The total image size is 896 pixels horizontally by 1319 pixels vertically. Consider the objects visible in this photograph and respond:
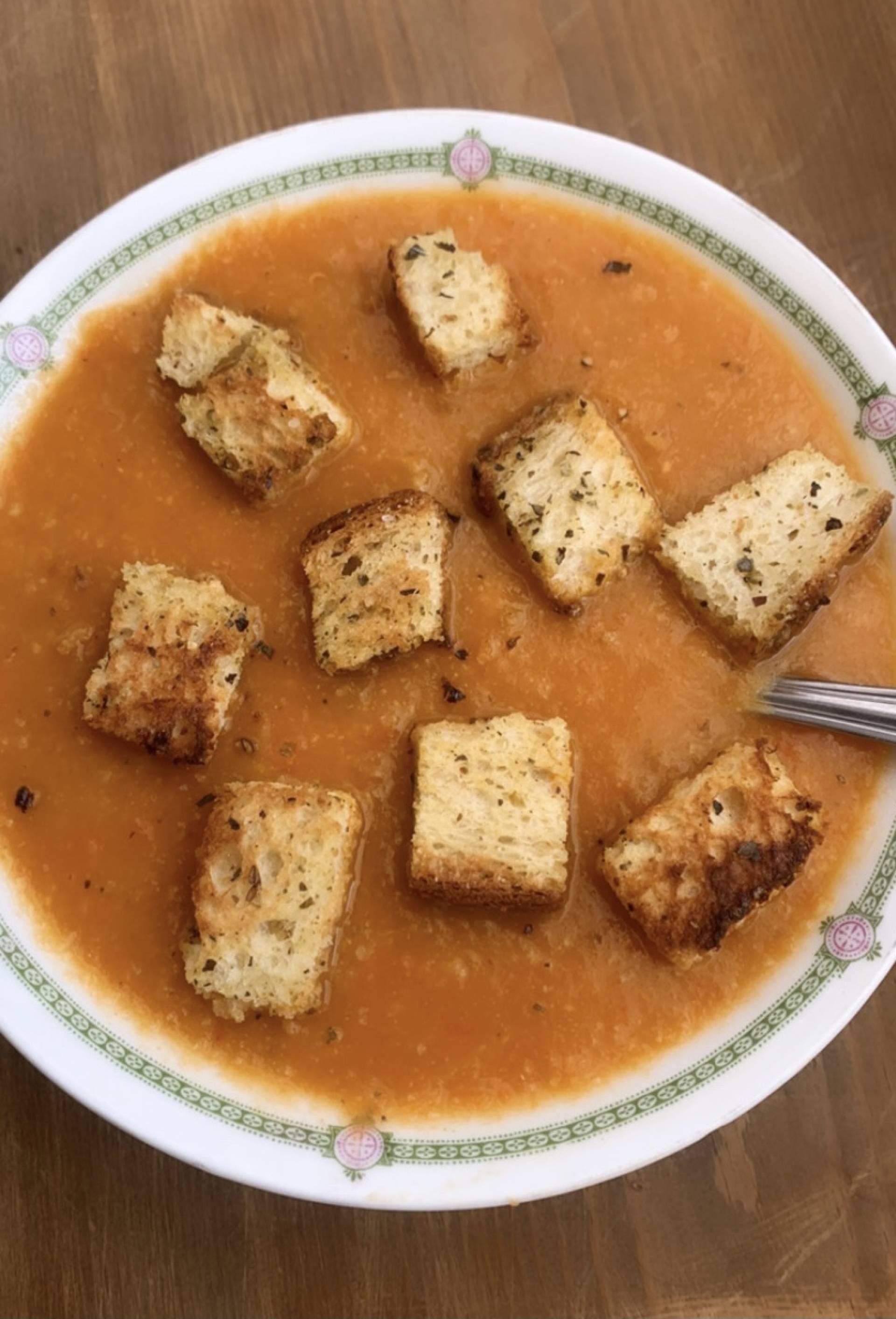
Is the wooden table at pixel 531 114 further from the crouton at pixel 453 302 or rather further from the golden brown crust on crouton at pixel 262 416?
the golden brown crust on crouton at pixel 262 416

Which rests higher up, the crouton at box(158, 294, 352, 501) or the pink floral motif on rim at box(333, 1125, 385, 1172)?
the crouton at box(158, 294, 352, 501)

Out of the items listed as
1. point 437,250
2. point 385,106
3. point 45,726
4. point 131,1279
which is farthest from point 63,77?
point 131,1279

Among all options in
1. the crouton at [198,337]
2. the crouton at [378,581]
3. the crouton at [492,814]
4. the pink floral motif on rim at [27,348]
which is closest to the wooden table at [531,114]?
the pink floral motif on rim at [27,348]

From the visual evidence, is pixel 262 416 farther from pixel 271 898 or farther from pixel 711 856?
pixel 711 856

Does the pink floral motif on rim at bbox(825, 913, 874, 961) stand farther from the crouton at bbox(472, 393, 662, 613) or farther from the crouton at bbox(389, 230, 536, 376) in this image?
the crouton at bbox(389, 230, 536, 376)

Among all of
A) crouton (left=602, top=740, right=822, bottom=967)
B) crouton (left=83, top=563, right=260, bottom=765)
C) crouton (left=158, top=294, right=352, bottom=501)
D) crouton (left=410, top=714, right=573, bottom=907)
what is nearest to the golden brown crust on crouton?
crouton (left=158, top=294, right=352, bottom=501)
